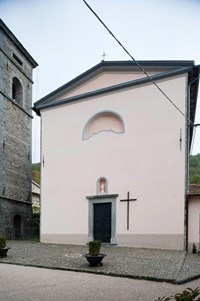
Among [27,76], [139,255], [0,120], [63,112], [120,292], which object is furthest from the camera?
[27,76]

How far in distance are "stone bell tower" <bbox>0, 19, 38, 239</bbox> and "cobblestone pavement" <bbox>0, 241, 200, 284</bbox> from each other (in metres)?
6.83

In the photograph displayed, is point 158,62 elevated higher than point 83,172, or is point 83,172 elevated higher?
point 158,62

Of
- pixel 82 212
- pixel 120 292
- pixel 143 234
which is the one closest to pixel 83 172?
pixel 82 212

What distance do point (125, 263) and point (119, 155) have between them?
224 inches

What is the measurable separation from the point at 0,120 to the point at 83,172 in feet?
20.8

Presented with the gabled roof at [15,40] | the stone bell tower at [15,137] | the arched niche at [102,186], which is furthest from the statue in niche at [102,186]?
the gabled roof at [15,40]

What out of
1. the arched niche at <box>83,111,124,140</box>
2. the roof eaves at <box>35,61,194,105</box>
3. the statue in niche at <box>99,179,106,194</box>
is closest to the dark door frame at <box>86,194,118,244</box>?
the statue in niche at <box>99,179,106,194</box>

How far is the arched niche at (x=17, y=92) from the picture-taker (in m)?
20.4

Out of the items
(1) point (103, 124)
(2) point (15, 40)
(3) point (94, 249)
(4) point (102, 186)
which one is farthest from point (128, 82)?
(2) point (15, 40)

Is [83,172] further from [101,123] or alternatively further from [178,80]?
[178,80]

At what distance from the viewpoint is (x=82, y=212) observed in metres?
14.3

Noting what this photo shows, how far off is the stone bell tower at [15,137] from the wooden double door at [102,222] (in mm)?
5943

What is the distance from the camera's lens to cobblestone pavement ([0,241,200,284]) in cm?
746

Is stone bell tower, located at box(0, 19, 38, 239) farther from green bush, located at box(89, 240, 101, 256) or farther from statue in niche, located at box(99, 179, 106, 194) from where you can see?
green bush, located at box(89, 240, 101, 256)
